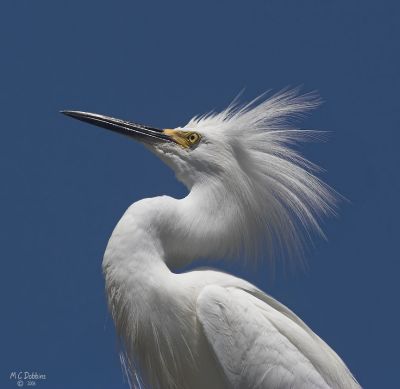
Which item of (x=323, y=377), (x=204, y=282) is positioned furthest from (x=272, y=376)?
(x=204, y=282)

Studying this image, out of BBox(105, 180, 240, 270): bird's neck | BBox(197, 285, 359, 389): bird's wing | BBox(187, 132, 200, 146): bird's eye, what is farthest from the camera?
BBox(187, 132, 200, 146): bird's eye

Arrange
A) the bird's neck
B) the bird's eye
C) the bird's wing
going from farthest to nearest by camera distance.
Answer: the bird's eye, the bird's neck, the bird's wing

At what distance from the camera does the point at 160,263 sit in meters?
5.09

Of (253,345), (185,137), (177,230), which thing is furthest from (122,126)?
(253,345)

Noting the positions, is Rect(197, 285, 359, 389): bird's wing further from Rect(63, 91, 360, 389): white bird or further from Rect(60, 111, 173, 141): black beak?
Rect(60, 111, 173, 141): black beak

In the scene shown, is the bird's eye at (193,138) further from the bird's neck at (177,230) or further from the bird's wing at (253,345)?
the bird's wing at (253,345)

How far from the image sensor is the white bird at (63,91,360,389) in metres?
4.95

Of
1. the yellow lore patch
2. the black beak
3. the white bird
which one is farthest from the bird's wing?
the black beak

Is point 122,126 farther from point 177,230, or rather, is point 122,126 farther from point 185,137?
point 177,230

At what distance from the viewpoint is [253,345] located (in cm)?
495

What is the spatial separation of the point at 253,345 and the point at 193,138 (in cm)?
161

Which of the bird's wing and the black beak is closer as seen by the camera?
the bird's wing

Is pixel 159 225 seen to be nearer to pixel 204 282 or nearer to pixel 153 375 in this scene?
pixel 204 282

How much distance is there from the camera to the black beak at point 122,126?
19.0ft
